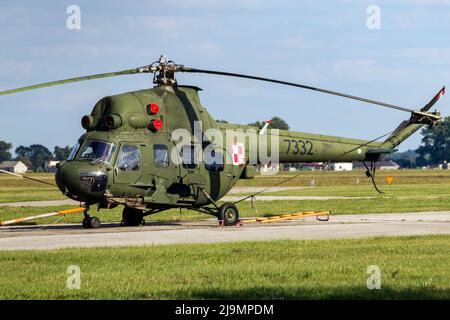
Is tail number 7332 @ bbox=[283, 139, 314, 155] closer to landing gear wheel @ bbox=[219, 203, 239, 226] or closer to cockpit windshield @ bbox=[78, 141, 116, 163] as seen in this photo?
landing gear wheel @ bbox=[219, 203, 239, 226]

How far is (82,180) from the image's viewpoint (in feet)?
85.0

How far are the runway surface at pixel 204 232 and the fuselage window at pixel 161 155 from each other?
2.14m

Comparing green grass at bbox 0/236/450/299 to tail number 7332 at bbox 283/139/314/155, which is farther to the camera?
tail number 7332 at bbox 283/139/314/155

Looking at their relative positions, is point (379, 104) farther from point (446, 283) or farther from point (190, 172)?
point (446, 283)

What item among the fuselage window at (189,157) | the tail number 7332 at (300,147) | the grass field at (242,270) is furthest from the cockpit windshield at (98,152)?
the tail number 7332 at (300,147)

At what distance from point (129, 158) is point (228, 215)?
454cm

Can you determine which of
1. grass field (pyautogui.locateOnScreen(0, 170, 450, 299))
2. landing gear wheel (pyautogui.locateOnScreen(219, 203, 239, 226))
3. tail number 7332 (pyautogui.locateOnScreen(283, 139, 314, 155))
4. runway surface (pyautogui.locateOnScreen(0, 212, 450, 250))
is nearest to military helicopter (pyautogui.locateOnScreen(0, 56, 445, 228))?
landing gear wheel (pyautogui.locateOnScreen(219, 203, 239, 226))

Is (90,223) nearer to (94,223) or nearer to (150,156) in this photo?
(94,223)

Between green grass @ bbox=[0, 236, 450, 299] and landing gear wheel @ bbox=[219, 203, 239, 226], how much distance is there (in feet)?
25.1

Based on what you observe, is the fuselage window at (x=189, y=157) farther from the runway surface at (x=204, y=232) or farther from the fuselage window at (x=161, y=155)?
the runway surface at (x=204, y=232)

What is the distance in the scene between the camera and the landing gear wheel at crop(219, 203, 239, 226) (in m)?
29.7

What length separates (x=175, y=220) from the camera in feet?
113

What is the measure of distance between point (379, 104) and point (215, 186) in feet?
26.0

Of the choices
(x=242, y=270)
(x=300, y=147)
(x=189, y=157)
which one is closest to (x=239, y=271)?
(x=242, y=270)
